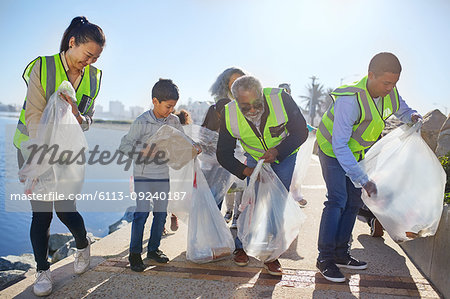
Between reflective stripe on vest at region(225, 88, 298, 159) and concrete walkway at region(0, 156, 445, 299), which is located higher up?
reflective stripe on vest at region(225, 88, 298, 159)

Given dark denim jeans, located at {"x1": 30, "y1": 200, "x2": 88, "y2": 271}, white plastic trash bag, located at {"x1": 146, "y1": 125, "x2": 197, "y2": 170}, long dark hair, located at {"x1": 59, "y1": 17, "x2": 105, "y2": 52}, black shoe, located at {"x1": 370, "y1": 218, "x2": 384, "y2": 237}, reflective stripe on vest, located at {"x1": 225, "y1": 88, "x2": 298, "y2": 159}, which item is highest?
long dark hair, located at {"x1": 59, "y1": 17, "x2": 105, "y2": 52}

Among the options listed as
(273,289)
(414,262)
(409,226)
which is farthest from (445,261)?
(273,289)

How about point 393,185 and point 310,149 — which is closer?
point 393,185

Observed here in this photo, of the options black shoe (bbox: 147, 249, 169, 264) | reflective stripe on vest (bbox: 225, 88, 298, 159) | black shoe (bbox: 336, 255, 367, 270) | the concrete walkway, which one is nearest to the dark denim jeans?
the concrete walkway

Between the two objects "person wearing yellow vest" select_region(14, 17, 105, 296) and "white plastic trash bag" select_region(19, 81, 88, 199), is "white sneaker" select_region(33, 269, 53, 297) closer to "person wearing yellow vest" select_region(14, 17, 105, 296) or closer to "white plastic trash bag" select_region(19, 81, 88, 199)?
"person wearing yellow vest" select_region(14, 17, 105, 296)

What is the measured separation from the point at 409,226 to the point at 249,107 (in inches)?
52.6

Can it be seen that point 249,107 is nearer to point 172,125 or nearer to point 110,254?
point 172,125

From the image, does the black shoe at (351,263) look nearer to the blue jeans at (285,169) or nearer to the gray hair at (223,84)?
the blue jeans at (285,169)

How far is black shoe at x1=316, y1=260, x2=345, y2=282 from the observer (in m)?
2.37

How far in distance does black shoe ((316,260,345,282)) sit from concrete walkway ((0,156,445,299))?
0.04 m

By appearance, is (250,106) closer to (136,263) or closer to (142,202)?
(142,202)

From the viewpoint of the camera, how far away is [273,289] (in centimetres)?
229

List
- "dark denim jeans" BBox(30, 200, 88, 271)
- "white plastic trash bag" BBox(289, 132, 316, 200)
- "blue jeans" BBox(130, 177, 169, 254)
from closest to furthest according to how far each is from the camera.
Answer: "dark denim jeans" BBox(30, 200, 88, 271), "blue jeans" BBox(130, 177, 169, 254), "white plastic trash bag" BBox(289, 132, 316, 200)

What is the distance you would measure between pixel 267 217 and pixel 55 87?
1.69 meters
